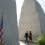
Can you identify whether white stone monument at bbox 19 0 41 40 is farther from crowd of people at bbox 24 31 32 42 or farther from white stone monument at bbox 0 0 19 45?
white stone monument at bbox 0 0 19 45

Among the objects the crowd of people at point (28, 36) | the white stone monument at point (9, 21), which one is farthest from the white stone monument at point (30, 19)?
the white stone monument at point (9, 21)

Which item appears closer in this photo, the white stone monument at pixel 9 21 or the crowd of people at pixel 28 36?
the white stone monument at pixel 9 21

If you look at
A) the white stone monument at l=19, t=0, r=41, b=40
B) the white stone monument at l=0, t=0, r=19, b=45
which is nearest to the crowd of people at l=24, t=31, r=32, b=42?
the white stone monument at l=19, t=0, r=41, b=40

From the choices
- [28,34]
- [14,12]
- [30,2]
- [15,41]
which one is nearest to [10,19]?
[14,12]

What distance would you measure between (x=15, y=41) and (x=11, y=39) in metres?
0.04

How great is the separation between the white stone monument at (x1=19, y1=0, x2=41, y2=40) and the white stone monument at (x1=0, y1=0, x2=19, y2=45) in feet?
1.34

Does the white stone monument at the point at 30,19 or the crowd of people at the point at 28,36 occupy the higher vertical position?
the white stone monument at the point at 30,19

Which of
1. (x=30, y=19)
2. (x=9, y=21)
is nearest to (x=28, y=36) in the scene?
(x=30, y=19)

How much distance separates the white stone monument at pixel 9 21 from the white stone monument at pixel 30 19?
41 cm

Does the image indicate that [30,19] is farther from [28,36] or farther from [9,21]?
[9,21]

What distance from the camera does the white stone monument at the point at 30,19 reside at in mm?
1425

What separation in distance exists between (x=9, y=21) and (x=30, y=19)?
508mm

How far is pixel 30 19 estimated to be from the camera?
1.46 metres

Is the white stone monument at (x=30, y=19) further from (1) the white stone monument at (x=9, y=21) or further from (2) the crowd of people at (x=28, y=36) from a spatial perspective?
(1) the white stone monument at (x=9, y=21)
